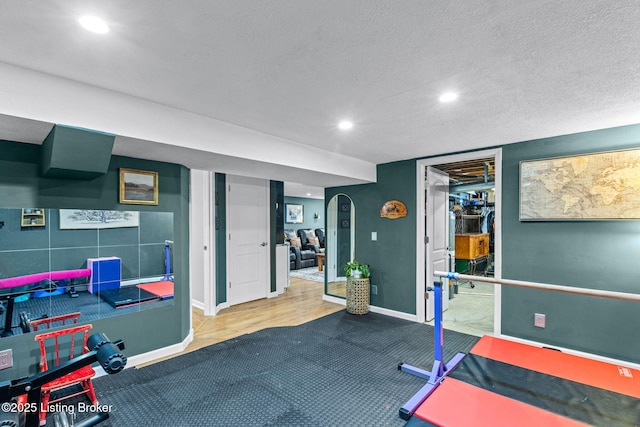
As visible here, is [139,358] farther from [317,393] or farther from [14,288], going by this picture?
[317,393]

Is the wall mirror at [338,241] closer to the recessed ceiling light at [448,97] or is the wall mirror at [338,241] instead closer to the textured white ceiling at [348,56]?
the textured white ceiling at [348,56]

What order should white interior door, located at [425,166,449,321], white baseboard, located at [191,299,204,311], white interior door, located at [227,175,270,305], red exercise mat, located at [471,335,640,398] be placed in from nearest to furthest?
1. red exercise mat, located at [471,335,640,398]
2. white interior door, located at [425,166,449,321]
3. white baseboard, located at [191,299,204,311]
4. white interior door, located at [227,175,270,305]

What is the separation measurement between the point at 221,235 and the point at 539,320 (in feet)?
14.0

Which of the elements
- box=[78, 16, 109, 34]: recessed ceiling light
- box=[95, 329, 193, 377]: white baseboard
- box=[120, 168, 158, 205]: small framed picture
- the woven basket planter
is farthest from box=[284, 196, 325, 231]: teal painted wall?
box=[78, 16, 109, 34]: recessed ceiling light

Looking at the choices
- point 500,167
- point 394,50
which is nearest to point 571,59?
point 394,50

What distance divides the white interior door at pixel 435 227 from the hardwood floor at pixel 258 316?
146 cm

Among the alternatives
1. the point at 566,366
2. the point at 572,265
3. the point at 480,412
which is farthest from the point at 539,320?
the point at 480,412

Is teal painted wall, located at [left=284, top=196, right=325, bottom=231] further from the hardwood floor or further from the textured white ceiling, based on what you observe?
the textured white ceiling

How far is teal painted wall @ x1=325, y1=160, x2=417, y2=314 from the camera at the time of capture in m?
4.19

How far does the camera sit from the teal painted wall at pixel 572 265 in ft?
8.95

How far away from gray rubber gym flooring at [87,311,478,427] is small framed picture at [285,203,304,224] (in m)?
6.31

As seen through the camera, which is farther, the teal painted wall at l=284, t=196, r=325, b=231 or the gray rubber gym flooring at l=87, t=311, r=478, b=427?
the teal painted wall at l=284, t=196, r=325, b=231

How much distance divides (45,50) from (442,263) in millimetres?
4766

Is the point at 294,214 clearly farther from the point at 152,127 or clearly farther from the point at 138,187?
the point at 152,127
